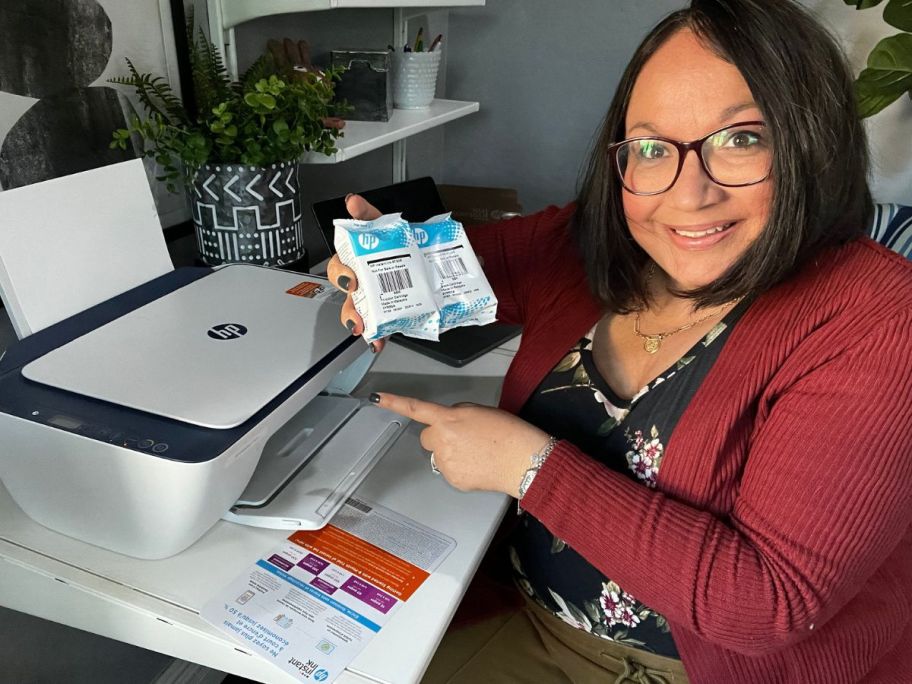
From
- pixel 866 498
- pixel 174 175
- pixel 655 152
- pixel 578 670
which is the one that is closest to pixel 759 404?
pixel 866 498

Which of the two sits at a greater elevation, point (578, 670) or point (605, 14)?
point (605, 14)

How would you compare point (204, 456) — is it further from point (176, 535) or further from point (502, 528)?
point (502, 528)

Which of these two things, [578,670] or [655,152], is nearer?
[655,152]

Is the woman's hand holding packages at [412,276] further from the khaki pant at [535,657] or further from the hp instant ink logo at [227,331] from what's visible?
the khaki pant at [535,657]

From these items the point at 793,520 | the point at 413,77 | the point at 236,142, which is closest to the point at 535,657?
the point at 793,520

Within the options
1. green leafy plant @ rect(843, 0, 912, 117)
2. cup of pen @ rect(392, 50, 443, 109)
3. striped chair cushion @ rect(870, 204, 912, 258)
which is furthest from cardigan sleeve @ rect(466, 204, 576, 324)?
green leafy plant @ rect(843, 0, 912, 117)

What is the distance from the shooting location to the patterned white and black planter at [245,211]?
1015 mm

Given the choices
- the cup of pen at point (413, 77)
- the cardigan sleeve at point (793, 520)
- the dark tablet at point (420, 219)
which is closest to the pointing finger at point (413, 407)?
the cardigan sleeve at point (793, 520)

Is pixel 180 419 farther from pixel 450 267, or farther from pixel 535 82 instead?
pixel 535 82

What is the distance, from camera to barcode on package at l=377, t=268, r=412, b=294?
71 cm

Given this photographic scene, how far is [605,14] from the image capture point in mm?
1897

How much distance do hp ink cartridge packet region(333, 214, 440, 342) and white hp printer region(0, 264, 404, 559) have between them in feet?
0.41

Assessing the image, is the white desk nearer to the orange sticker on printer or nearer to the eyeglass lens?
the orange sticker on printer

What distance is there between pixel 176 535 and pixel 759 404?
24.5 inches
